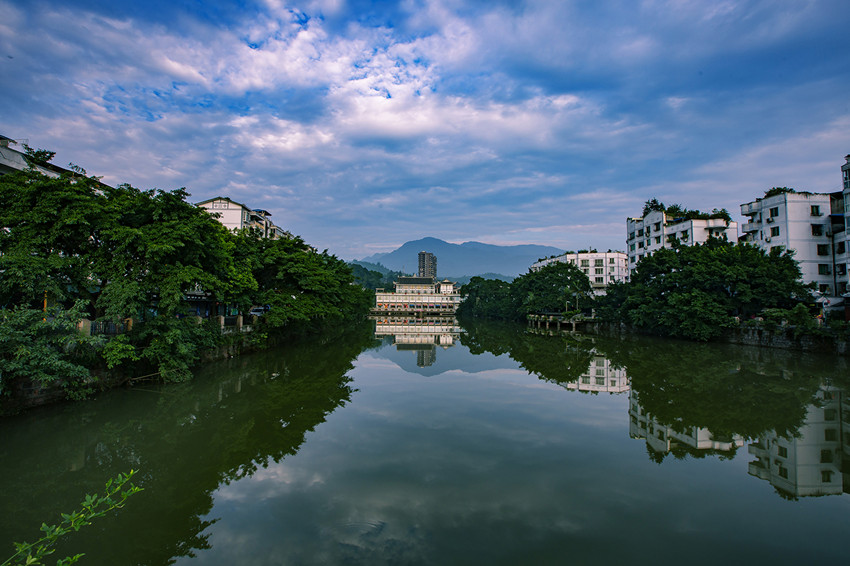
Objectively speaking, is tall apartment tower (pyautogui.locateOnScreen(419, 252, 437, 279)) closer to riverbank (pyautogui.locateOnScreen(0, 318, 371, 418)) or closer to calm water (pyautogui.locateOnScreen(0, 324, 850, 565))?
riverbank (pyautogui.locateOnScreen(0, 318, 371, 418))

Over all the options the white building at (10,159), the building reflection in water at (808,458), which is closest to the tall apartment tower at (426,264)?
the white building at (10,159)

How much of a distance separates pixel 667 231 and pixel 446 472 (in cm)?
3306

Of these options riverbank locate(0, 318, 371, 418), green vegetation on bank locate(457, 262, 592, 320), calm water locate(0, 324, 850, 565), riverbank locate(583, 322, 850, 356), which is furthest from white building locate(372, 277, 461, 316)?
calm water locate(0, 324, 850, 565)

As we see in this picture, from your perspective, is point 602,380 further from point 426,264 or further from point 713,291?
point 426,264

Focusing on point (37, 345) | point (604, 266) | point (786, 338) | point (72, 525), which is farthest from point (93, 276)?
point (604, 266)

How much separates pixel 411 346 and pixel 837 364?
1899cm

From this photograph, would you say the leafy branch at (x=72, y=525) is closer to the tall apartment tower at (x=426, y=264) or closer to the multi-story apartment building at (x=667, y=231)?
the multi-story apartment building at (x=667, y=231)

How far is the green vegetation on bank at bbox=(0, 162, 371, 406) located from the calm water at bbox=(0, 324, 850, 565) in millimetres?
1139

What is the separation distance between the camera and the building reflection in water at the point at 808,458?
21.1ft

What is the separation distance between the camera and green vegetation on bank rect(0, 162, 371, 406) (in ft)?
28.7

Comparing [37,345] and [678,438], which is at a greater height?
[37,345]

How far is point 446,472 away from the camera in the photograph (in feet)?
22.2

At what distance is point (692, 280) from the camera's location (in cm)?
2289

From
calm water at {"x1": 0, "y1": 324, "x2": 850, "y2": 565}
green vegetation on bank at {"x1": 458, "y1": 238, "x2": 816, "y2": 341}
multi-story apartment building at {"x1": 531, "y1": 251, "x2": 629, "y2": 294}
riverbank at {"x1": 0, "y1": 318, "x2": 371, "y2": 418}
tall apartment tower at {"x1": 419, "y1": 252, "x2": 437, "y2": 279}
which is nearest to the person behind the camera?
calm water at {"x1": 0, "y1": 324, "x2": 850, "y2": 565}
